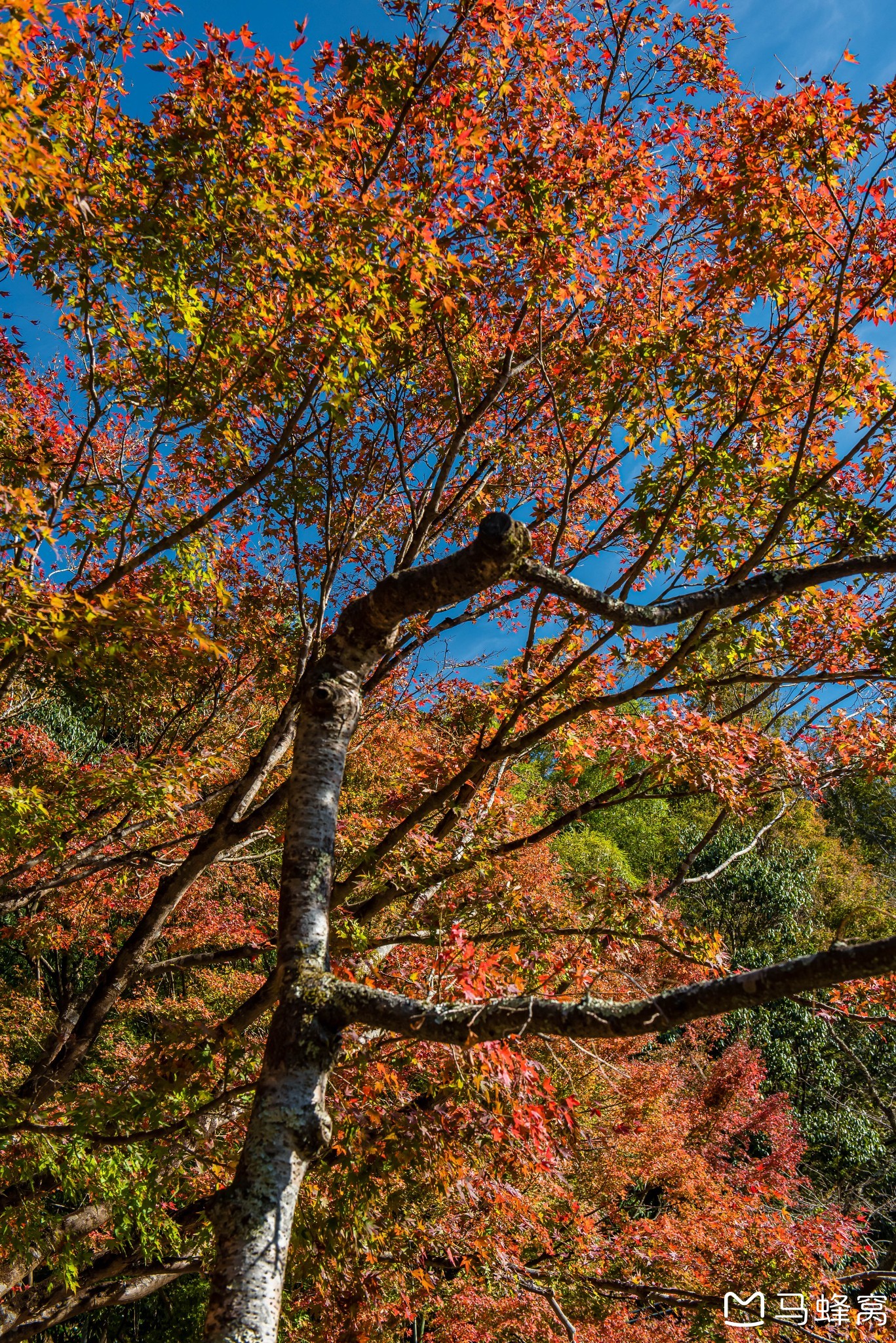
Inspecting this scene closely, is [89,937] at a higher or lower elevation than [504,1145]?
higher

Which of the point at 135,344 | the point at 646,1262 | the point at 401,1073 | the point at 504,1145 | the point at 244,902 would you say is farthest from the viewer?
the point at 244,902

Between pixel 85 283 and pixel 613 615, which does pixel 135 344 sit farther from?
pixel 613 615

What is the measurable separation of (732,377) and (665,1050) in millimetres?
12459

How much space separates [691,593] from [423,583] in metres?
0.96

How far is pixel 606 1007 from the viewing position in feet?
6.48

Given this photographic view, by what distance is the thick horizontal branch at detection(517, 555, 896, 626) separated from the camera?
2.69 meters

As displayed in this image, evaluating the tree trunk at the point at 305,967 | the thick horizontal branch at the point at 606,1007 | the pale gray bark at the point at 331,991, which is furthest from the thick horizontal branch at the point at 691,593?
the thick horizontal branch at the point at 606,1007

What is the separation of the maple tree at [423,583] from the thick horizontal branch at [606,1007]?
0.04 feet

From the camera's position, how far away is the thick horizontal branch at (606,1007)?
162 cm

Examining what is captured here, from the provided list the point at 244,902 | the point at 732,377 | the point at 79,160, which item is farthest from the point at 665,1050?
the point at 79,160

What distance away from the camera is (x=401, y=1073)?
5309 mm

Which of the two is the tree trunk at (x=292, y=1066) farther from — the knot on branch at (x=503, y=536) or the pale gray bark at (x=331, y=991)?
the knot on branch at (x=503, y=536)

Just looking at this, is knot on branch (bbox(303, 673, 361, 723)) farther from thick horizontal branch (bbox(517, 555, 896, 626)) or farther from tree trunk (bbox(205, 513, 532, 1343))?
thick horizontal branch (bbox(517, 555, 896, 626))

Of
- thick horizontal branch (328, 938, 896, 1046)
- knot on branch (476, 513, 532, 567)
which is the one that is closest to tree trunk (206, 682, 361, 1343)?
thick horizontal branch (328, 938, 896, 1046)
